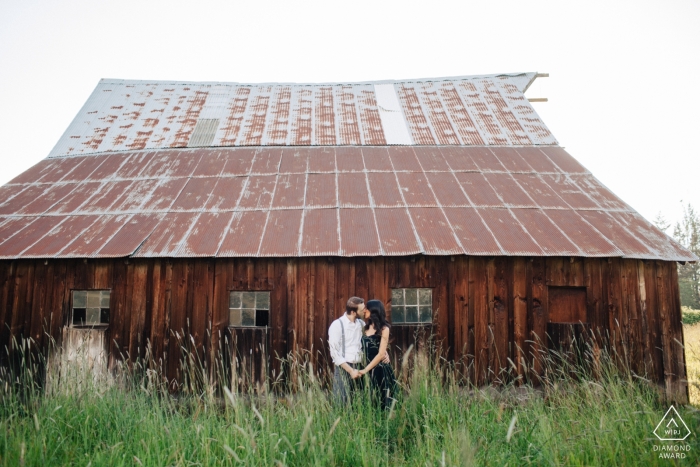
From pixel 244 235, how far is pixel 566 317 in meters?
5.81

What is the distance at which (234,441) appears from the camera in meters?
3.15

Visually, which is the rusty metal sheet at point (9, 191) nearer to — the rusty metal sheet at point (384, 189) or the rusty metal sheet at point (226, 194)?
the rusty metal sheet at point (226, 194)

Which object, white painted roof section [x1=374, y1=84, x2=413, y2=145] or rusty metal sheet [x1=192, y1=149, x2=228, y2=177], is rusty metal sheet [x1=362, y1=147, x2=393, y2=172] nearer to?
white painted roof section [x1=374, y1=84, x2=413, y2=145]

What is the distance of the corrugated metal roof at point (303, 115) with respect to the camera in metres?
10.4

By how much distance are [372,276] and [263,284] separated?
1913 millimetres

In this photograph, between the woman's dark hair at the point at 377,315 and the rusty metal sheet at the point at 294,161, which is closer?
the woman's dark hair at the point at 377,315

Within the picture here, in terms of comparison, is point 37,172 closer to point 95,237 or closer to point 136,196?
point 136,196

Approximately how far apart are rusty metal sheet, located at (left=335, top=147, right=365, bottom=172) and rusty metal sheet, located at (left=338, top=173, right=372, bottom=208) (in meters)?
0.29

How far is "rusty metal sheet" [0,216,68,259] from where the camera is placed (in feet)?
23.3

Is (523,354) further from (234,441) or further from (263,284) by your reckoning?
(234,441)

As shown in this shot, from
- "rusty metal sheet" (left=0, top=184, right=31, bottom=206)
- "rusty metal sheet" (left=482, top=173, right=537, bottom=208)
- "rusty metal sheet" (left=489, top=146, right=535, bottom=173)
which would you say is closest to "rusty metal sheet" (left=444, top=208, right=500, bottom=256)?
"rusty metal sheet" (left=482, top=173, right=537, bottom=208)

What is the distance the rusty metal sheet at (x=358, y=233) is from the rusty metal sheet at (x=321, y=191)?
420mm

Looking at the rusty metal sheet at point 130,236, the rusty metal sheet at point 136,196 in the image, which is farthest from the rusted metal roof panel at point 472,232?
the rusty metal sheet at point 136,196

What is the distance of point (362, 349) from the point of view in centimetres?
465
